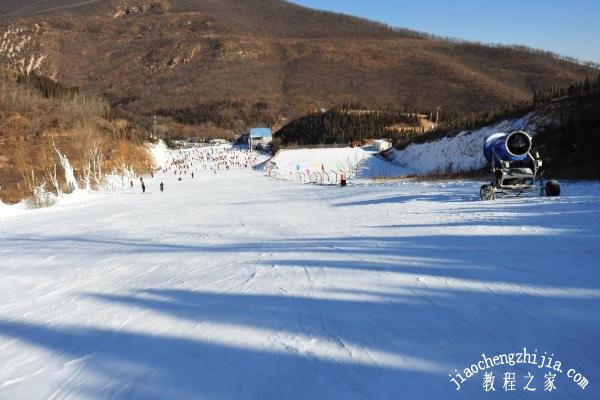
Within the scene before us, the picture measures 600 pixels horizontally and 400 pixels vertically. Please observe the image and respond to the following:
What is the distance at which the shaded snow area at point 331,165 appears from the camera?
4294 centimetres

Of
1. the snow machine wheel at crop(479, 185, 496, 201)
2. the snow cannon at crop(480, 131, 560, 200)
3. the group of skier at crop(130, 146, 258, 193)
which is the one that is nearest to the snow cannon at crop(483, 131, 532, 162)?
the snow cannon at crop(480, 131, 560, 200)

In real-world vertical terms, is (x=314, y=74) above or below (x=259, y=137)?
above

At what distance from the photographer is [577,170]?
61.1ft

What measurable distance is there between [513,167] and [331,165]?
37057mm

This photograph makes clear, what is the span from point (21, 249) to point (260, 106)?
493ft

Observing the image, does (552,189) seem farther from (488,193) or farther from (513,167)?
(488,193)

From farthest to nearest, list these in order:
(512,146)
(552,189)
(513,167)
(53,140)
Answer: (53,140) → (512,146) → (513,167) → (552,189)

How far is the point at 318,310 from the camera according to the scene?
6082 millimetres

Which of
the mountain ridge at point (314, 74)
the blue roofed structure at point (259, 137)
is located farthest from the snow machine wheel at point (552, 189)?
the mountain ridge at point (314, 74)

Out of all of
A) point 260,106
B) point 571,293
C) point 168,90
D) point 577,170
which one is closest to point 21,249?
point 571,293

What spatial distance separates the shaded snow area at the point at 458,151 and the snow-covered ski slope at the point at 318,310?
19.8 metres

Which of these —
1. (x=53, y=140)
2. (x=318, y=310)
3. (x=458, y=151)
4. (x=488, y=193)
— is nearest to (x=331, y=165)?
(x=458, y=151)

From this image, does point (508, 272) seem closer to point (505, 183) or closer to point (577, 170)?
point (505, 183)

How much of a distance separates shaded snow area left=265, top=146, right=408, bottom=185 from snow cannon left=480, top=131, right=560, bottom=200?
2626cm
